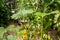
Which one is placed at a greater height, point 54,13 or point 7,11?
point 54,13

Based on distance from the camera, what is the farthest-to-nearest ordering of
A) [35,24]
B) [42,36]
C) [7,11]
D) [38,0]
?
[7,11]
[38,0]
[35,24]
[42,36]

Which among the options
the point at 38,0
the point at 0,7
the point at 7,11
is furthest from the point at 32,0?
the point at 7,11

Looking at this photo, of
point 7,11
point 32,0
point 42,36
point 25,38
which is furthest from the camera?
point 7,11

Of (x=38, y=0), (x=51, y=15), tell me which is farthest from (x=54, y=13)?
(x=38, y=0)

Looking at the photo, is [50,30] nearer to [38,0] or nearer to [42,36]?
[38,0]

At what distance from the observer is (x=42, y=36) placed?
125 inches

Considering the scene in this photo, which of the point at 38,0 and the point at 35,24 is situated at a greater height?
the point at 38,0

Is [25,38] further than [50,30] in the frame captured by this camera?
No

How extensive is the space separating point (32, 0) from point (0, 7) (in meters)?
1.41

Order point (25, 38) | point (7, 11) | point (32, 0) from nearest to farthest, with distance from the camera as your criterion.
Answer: point (25, 38) → point (32, 0) → point (7, 11)

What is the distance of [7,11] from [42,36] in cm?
313

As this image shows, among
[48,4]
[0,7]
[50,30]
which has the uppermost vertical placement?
[48,4]

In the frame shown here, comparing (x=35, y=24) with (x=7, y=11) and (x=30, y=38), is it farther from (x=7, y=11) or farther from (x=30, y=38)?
(x=7, y=11)

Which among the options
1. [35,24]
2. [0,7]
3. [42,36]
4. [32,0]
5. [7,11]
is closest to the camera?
[42,36]
